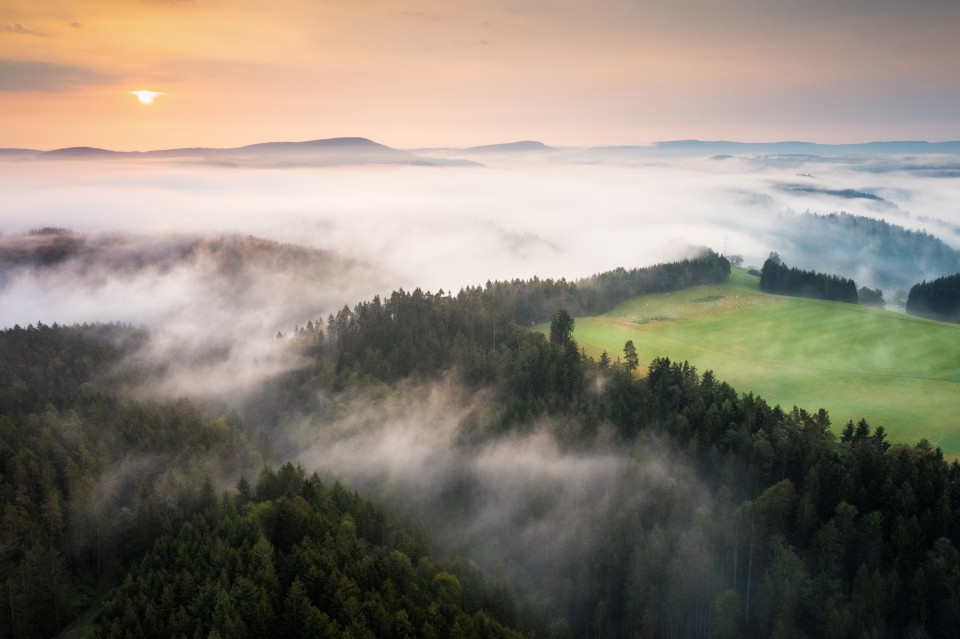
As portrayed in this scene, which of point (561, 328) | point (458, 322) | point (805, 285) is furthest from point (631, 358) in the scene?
point (805, 285)

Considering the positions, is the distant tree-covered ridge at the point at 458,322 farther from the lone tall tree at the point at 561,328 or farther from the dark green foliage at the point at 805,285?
the dark green foliage at the point at 805,285

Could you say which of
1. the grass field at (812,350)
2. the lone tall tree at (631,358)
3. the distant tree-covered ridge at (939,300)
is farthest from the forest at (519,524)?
the distant tree-covered ridge at (939,300)

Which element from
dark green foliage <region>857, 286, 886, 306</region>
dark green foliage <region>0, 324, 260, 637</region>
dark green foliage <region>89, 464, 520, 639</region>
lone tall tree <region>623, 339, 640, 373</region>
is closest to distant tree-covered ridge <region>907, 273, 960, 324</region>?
dark green foliage <region>857, 286, 886, 306</region>

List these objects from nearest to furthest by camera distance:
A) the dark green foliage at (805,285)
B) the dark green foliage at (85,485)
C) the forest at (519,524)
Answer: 1. the forest at (519,524)
2. the dark green foliage at (85,485)
3. the dark green foliage at (805,285)

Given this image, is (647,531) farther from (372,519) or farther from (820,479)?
(372,519)

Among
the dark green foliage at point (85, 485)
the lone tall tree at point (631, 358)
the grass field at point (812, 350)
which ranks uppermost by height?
the lone tall tree at point (631, 358)

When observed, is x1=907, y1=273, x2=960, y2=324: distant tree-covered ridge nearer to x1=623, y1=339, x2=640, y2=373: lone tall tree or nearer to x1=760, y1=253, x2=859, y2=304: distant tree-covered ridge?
x1=760, y1=253, x2=859, y2=304: distant tree-covered ridge
